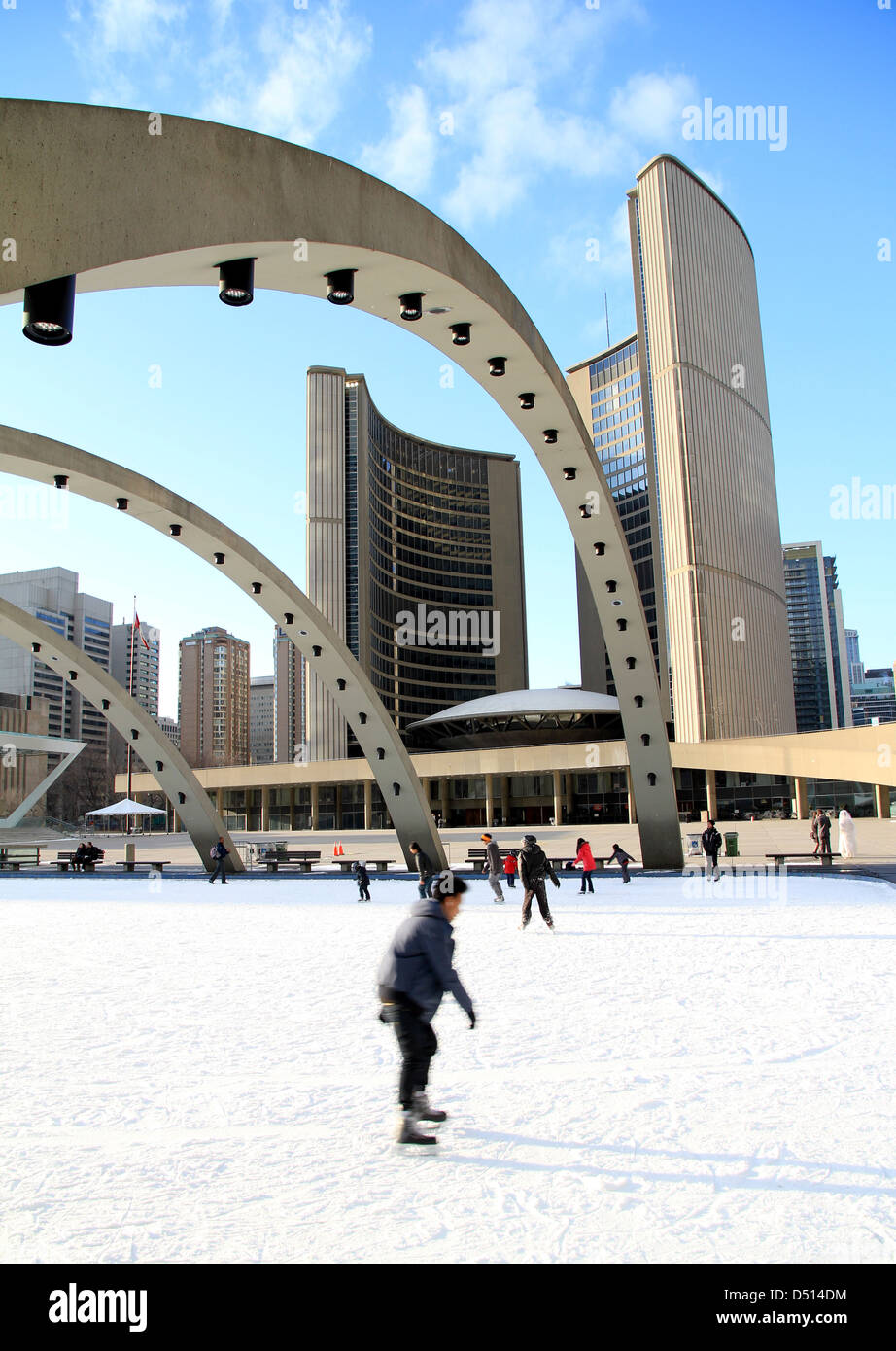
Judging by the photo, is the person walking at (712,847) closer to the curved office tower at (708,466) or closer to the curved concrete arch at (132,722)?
the curved concrete arch at (132,722)

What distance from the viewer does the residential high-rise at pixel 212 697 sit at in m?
158

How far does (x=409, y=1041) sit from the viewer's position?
421 centimetres

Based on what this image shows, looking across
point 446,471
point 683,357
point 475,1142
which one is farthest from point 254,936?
point 446,471

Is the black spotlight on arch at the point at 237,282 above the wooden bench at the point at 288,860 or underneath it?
above

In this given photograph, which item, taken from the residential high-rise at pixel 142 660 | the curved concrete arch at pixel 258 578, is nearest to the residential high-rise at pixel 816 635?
the residential high-rise at pixel 142 660

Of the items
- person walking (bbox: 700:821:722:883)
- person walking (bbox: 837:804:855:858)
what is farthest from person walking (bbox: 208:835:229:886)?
person walking (bbox: 837:804:855:858)

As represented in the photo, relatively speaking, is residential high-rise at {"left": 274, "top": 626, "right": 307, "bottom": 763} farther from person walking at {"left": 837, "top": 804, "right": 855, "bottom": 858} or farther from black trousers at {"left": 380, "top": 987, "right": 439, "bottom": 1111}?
black trousers at {"left": 380, "top": 987, "right": 439, "bottom": 1111}

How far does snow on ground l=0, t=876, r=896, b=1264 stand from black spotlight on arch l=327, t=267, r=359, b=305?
5318mm

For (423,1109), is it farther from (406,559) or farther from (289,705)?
(289,705)

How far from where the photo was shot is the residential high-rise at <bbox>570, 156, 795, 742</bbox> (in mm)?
74438

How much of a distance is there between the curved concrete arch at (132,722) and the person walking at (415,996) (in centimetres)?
1932

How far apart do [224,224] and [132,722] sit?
19.9 m
